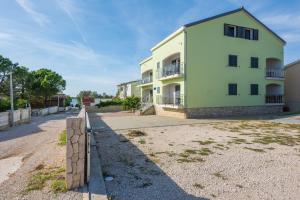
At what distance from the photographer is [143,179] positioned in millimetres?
5195

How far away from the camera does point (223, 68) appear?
21625mm

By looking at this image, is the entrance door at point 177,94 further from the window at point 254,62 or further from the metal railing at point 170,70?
the window at point 254,62

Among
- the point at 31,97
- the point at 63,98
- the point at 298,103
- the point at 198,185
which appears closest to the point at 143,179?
the point at 198,185

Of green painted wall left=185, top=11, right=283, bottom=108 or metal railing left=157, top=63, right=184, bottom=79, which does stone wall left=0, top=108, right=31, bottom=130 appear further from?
green painted wall left=185, top=11, right=283, bottom=108

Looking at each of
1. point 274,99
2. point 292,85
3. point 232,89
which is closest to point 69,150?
point 232,89

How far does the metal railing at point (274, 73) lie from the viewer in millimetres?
24016

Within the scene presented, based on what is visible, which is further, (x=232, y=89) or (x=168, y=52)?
(x=168, y=52)

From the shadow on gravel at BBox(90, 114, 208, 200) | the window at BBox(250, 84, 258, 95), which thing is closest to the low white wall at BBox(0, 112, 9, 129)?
the shadow on gravel at BBox(90, 114, 208, 200)

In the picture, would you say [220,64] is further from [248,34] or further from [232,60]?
[248,34]

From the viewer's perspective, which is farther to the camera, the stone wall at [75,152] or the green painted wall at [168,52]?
the green painted wall at [168,52]

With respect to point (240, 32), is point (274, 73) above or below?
below

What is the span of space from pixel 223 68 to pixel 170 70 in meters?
5.24

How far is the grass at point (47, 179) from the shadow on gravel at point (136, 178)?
1000 mm

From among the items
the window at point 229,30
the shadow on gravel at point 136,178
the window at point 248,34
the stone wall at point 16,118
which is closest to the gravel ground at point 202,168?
the shadow on gravel at point 136,178
